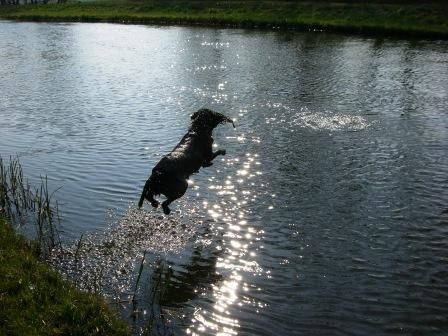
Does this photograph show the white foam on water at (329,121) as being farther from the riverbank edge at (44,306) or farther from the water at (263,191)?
the riverbank edge at (44,306)

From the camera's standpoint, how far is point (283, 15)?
5866cm

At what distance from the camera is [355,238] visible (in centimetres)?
1071

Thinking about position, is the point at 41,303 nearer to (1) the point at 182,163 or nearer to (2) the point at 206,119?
(1) the point at 182,163

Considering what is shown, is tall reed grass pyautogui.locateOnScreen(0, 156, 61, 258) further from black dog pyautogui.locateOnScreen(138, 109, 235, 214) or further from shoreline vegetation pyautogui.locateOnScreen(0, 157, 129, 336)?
black dog pyautogui.locateOnScreen(138, 109, 235, 214)

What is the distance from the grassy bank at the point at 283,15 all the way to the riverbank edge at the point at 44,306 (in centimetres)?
4584

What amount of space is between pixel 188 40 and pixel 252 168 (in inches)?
1370

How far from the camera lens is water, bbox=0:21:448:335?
8516 mm

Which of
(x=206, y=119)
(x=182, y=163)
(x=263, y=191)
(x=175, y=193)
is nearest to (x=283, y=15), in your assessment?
(x=206, y=119)

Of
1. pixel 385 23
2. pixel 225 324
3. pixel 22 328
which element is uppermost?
pixel 385 23

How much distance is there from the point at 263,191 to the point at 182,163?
2918 millimetres

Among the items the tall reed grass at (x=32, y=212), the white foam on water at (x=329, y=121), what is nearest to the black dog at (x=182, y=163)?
the tall reed grass at (x=32, y=212)

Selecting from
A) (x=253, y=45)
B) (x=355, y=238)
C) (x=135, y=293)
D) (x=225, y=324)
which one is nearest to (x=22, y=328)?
(x=135, y=293)

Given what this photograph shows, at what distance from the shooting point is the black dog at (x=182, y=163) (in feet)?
34.1

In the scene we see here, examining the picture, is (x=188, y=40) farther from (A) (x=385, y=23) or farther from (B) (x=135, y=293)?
(B) (x=135, y=293)
